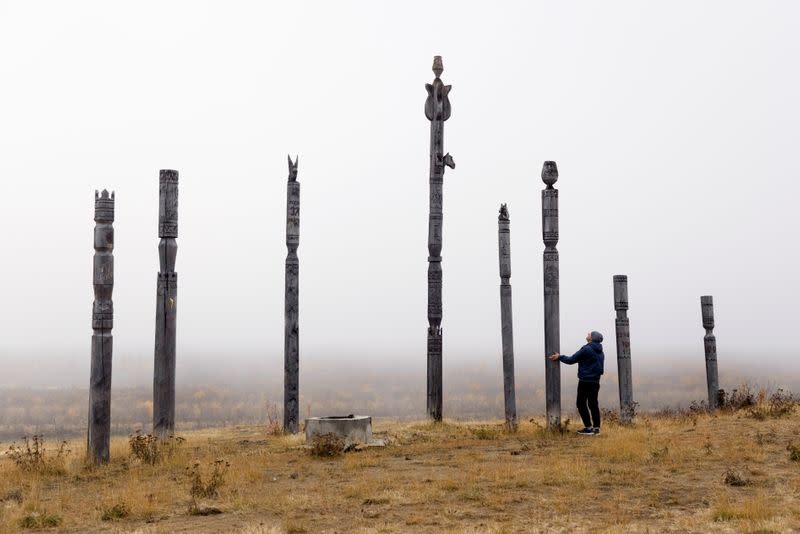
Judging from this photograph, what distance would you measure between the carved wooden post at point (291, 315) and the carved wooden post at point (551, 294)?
5013mm

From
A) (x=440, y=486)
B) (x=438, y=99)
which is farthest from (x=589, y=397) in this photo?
(x=438, y=99)

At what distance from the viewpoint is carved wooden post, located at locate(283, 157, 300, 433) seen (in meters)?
16.8

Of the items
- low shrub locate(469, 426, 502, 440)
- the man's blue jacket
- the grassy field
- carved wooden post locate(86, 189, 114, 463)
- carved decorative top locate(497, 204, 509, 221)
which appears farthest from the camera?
carved decorative top locate(497, 204, 509, 221)

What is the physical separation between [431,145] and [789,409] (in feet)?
32.3

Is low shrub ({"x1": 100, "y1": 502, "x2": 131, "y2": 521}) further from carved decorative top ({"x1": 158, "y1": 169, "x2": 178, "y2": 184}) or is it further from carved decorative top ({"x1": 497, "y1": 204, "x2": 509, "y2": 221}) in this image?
carved decorative top ({"x1": 497, "y1": 204, "x2": 509, "y2": 221})

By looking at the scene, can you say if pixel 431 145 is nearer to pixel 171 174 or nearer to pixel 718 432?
pixel 171 174

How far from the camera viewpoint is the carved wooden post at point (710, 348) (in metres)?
21.6

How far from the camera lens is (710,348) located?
21.7m

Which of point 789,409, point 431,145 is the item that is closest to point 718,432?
point 789,409

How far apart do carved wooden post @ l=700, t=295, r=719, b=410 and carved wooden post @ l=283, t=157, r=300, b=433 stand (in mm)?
11176

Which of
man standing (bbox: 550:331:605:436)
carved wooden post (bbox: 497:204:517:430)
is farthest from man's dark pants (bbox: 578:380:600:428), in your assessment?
carved wooden post (bbox: 497:204:517:430)

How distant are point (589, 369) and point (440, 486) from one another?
5.54 meters

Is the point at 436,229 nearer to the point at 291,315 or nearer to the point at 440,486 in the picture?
the point at 291,315

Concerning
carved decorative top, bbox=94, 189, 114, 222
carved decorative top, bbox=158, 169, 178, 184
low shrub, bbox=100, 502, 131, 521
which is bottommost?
low shrub, bbox=100, 502, 131, 521
